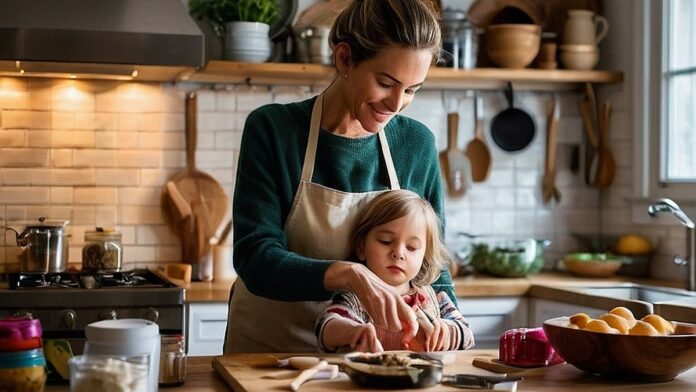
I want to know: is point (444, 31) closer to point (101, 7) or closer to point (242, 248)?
point (101, 7)

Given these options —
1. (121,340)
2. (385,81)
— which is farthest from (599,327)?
(121,340)

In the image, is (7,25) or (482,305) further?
(482,305)

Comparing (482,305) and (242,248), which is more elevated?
(242,248)

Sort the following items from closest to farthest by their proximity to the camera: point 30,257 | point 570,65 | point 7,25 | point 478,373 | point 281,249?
point 478,373 < point 281,249 < point 7,25 < point 30,257 < point 570,65

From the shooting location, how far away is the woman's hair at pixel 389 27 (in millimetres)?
2514

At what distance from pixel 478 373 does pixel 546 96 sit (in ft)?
10.4

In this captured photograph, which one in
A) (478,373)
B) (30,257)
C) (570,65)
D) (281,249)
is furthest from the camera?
(570,65)

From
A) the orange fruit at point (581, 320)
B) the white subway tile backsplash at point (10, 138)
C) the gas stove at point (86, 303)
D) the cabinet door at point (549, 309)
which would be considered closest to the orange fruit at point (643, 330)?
the orange fruit at point (581, 320)

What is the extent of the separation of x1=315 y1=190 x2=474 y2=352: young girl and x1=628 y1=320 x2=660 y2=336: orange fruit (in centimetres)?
51

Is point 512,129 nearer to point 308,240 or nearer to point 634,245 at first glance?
point 634,245

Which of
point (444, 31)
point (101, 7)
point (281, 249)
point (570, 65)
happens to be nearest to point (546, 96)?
point (570, 65)

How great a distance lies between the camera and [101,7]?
13.8 ft

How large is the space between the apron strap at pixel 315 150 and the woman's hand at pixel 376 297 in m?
0.48

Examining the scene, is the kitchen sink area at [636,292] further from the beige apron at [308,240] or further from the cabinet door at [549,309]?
the beige apron at [308,240]
